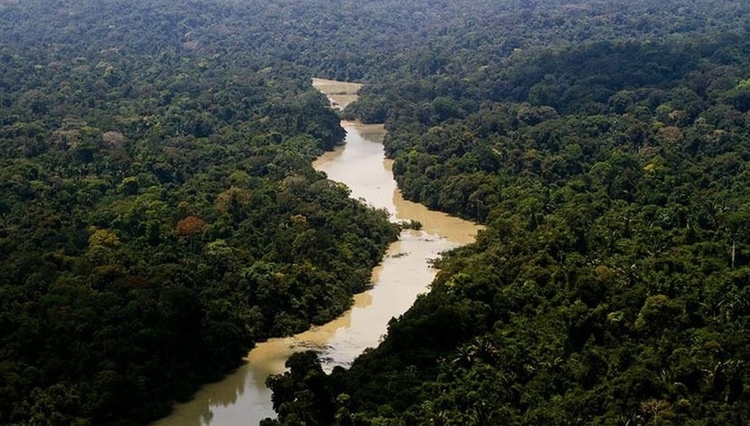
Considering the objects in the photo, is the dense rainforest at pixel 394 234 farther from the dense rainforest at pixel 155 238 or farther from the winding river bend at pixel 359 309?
the winding river bend at pixel 359 309

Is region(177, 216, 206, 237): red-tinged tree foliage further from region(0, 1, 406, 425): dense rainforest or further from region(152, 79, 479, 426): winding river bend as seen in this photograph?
region(152, 79, 479, 426): winding river bend

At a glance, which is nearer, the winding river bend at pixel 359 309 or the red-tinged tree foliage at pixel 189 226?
the winding river bend at pixel 359 309

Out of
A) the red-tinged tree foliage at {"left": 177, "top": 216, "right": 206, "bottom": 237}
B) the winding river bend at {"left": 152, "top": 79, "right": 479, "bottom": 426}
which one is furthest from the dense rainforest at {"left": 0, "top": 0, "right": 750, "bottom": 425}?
the winding river bend at {"left": 152, "top": 79, "right": 479, "bottom": 426}

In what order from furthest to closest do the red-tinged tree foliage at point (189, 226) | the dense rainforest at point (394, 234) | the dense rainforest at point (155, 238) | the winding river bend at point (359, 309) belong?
the red-tinged tree foliage at point (189, 226) < the winding river bend at point (359, 309) < the dense rainforest at point (155, 238) < the dense rainforest at point (394, 234)

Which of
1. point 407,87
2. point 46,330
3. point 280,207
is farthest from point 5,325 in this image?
point 407,87

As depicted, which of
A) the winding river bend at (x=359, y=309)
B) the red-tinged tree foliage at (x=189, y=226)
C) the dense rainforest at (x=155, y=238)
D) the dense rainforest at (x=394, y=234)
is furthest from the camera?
the red-tinged tree foliage at (x=189, y=226)

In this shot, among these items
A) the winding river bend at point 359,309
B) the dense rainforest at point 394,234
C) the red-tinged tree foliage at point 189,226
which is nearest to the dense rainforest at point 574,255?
the dense rainforest at point 394,234

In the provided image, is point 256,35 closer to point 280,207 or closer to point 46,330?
point 280,207
